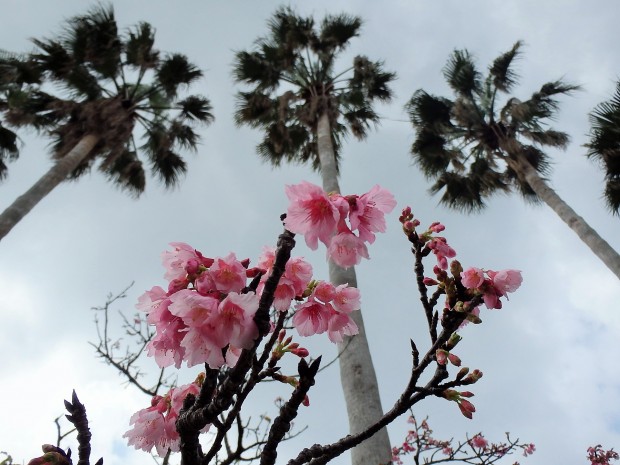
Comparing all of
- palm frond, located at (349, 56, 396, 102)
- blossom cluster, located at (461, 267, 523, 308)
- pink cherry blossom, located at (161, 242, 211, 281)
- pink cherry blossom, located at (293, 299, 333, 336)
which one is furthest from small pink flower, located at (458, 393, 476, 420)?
palm frond, located at (349, 56, 396, 102)

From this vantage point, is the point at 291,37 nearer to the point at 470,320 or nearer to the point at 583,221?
the point at 583,221

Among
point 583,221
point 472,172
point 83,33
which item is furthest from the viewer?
point 472,172

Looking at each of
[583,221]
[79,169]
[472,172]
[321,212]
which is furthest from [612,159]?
[79,169]

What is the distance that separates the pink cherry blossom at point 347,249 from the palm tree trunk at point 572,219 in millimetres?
6146

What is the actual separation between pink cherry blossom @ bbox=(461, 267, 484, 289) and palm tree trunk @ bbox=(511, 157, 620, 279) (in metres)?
5.73

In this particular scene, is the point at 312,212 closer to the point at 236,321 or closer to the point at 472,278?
the point at 236,321

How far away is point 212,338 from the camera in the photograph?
0.91 metres

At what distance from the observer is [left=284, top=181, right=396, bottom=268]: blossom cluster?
1057mm

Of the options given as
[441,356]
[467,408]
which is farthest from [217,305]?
[467,408]

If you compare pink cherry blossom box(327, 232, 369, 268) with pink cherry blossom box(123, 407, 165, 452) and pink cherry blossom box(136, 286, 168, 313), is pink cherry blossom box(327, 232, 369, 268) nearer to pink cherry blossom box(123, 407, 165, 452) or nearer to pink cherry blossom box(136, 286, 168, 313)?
pink cherry blossom box(136, 286, 168, 313)

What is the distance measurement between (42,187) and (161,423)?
6.24 metres

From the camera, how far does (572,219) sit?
6969 millimetres

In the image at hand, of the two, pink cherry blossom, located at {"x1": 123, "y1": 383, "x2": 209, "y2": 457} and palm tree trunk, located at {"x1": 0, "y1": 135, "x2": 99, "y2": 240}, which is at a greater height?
palm tree trunk, located at {"x1": 0, "y1": 135, "x2": 99, "y2": 240}

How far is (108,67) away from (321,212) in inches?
351
